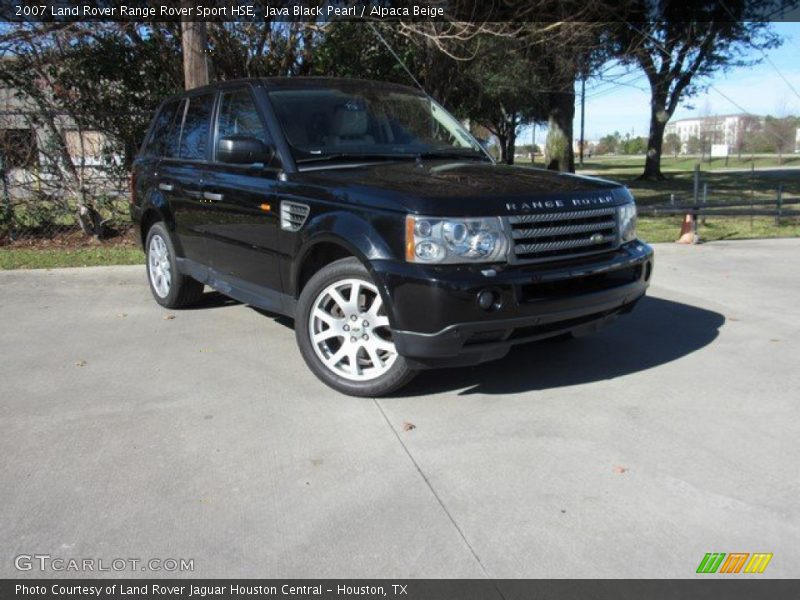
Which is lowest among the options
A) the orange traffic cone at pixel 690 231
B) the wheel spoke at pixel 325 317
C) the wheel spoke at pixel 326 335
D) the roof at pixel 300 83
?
the orange traffic cone at pixel 690 231

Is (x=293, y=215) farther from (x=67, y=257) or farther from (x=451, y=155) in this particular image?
(x=67, y=257)

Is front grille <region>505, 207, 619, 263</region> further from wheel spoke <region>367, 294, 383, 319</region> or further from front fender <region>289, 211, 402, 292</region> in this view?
wheel spoke <region>367, 294, 383, 319</region>

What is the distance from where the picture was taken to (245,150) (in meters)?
4.48

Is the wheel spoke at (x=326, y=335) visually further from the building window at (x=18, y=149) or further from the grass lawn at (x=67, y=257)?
the building window at (x=18, y=149)

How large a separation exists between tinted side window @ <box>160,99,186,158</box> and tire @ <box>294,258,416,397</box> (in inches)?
99.0

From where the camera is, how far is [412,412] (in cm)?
403

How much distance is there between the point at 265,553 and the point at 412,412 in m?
1.49

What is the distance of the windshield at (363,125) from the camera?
4.70 m

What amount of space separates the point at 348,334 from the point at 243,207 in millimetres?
1355
